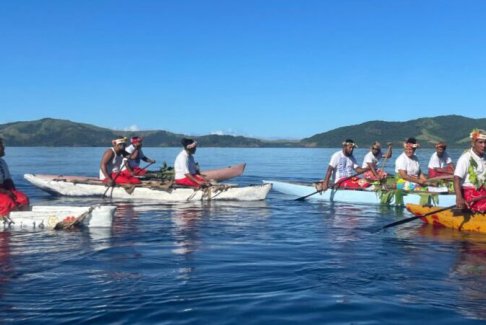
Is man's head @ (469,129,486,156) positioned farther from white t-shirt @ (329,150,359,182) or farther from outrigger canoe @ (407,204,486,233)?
white t-shirt @ (329,150,359,182)

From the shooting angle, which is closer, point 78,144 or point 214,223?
point 214,223

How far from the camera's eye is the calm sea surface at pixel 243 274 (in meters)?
6.33

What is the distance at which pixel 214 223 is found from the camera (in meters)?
13.5

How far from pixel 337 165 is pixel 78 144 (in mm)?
181434

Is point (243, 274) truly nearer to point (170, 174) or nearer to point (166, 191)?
point (166, 191)

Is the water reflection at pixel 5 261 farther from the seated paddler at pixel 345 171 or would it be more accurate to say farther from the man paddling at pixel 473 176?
the seated paddler at pixel 345 171

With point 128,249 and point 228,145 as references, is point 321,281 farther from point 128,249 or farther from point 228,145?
point 228,145

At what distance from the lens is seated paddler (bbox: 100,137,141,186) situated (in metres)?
17.6

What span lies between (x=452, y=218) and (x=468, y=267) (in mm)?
3466


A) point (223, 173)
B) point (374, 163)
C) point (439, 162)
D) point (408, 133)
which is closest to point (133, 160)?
point (223, 173)

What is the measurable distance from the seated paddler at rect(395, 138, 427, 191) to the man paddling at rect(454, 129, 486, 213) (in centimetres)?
495

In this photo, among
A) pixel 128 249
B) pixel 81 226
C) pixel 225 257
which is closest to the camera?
pixel 225 257

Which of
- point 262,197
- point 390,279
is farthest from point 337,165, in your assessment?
point 390,279

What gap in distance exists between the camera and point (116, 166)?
1884 centimetres
